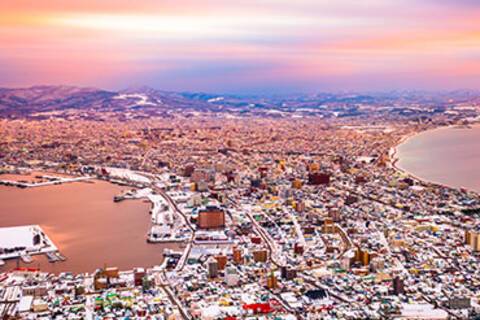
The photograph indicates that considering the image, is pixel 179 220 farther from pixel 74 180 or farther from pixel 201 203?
pixel 74 180

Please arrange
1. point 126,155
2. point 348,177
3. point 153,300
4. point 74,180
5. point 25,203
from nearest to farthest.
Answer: point 153,300
point 25,203
point 348,177
point 74,180
point 126,155

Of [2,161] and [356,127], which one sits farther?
[356,127]

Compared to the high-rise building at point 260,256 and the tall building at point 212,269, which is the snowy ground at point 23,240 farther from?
the high-rise building at point 260,256

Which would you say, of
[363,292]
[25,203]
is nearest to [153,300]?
[363,292]

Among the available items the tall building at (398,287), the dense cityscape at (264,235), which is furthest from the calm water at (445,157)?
the tall building at (398,287)

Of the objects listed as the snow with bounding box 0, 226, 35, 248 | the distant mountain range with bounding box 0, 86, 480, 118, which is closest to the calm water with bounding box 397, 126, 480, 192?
the snow with bounding box 0, 226, 35, 248

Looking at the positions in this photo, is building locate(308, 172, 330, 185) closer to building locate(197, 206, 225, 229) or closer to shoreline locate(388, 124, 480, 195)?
shoreline locate(388, 124, 480, 195)
